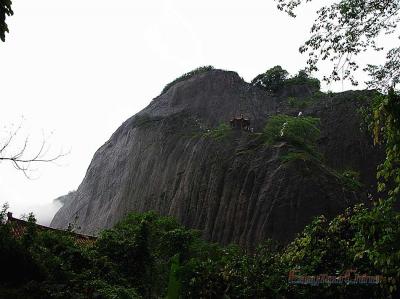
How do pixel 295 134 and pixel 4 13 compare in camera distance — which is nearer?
pixel 4 13

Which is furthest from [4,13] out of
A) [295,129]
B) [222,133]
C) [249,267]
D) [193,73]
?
[193,73]

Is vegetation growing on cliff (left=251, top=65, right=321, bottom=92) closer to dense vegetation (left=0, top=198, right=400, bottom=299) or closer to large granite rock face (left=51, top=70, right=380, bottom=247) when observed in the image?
large granite rock face (left=51, top=70, right=380, bottom=247)

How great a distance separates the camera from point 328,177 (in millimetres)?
18906

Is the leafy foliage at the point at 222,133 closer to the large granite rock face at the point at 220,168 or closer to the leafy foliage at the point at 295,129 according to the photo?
the large granite rock face at the point at 220,168

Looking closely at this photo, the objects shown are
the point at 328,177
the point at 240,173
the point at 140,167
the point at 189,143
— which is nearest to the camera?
the point at 328,177

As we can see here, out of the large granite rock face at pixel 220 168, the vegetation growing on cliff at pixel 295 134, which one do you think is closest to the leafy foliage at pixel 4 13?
the large granite rock face at pixel 220 168

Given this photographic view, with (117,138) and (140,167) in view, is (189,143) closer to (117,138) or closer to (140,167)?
(140,167)

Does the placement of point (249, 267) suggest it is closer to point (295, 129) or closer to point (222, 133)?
point (222, 133)

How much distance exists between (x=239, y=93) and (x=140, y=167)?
11706 millimetres

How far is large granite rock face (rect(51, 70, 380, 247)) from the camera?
18.5 meters

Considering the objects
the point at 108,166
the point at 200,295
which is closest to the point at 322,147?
the point at 108,166

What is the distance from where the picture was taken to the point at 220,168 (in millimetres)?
22719

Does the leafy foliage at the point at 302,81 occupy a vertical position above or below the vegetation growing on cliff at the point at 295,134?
above

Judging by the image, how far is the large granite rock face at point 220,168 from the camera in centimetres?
1845
